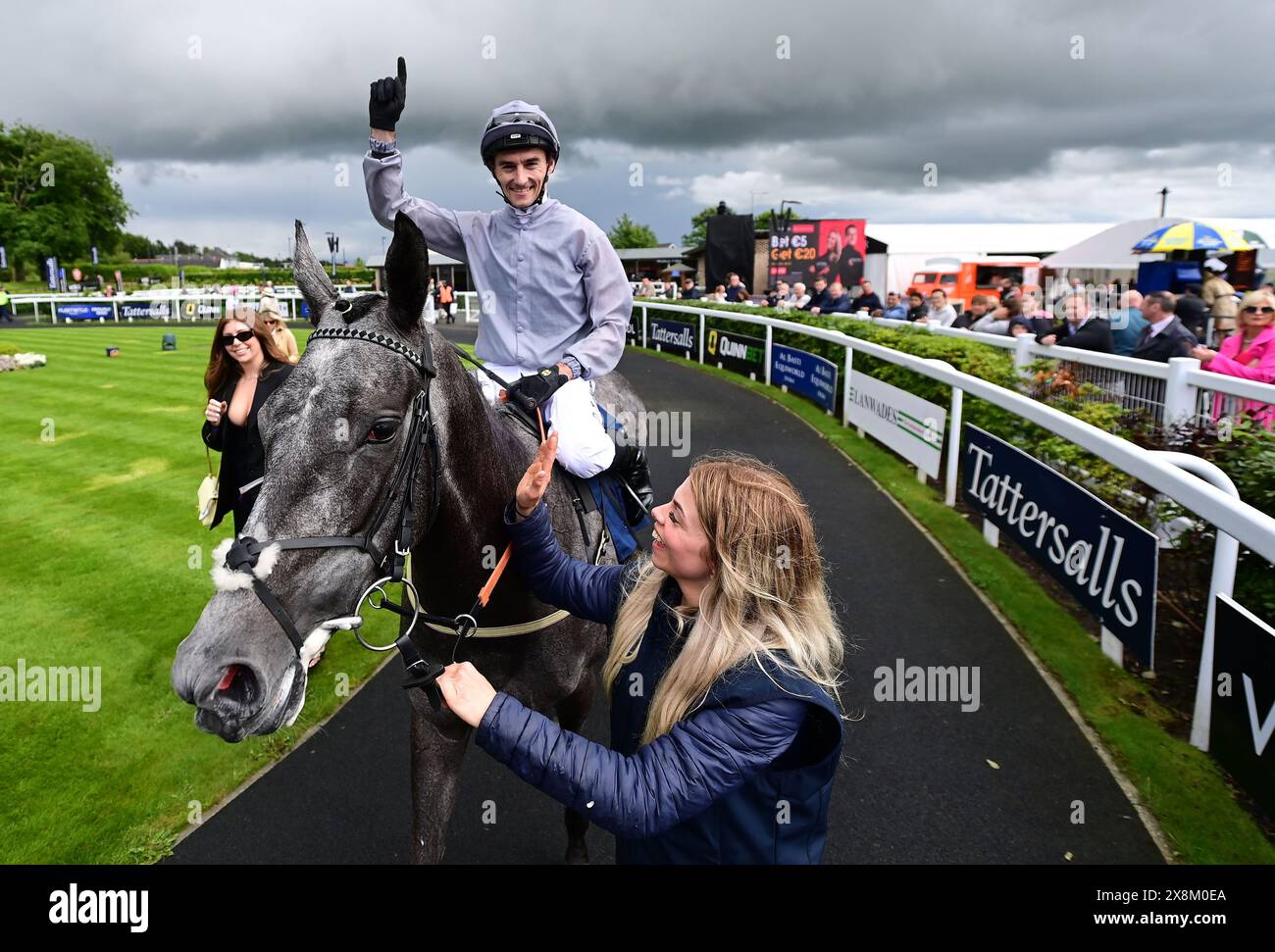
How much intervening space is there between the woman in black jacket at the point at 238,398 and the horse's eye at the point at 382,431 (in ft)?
8.50

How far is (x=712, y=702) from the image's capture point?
169cm

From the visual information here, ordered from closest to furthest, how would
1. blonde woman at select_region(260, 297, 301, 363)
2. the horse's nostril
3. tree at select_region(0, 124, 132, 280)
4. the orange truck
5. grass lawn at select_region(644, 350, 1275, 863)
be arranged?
the horse's nostril < grass lawn at select_region(644, 350, 1275, 863) < blonde woman at select_region(260, 297, 301, 363) < the orange truck < tree at select_region(0, 124, 132, 280)

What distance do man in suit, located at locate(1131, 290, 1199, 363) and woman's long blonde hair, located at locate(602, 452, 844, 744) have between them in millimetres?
7434

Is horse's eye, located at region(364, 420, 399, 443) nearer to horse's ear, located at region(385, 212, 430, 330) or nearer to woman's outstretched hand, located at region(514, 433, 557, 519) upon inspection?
horse's ear, located at region(385, 212, 430, 330)

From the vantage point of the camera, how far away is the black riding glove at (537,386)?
256 centimetres

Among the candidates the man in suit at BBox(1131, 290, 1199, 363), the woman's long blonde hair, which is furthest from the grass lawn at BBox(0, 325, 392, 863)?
the man in suit at BBox(1131, 290, 1199, 363)

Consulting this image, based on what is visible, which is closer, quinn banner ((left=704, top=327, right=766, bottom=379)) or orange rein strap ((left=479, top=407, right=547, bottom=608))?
orange rein strap ((left=479, top=407, right=547, bottom=608))

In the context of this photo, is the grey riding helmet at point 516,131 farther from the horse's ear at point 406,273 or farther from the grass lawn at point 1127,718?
the grass lawn at point 1127,718

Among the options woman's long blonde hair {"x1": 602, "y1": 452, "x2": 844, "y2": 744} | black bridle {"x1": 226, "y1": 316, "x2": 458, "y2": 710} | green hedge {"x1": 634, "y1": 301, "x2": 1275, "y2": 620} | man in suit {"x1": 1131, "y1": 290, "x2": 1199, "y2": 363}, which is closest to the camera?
black bridle {"x1": 226, "y1": 316, "x2": 458, "y2": 710}

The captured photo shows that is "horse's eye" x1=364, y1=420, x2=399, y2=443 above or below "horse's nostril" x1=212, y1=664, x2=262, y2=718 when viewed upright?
above

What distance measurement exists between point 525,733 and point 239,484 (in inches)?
133

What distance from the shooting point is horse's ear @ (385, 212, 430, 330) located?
1.82m

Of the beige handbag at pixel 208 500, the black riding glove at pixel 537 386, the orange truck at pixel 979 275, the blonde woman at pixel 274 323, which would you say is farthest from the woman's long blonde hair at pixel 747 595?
the orange truck at pixel 979 275
